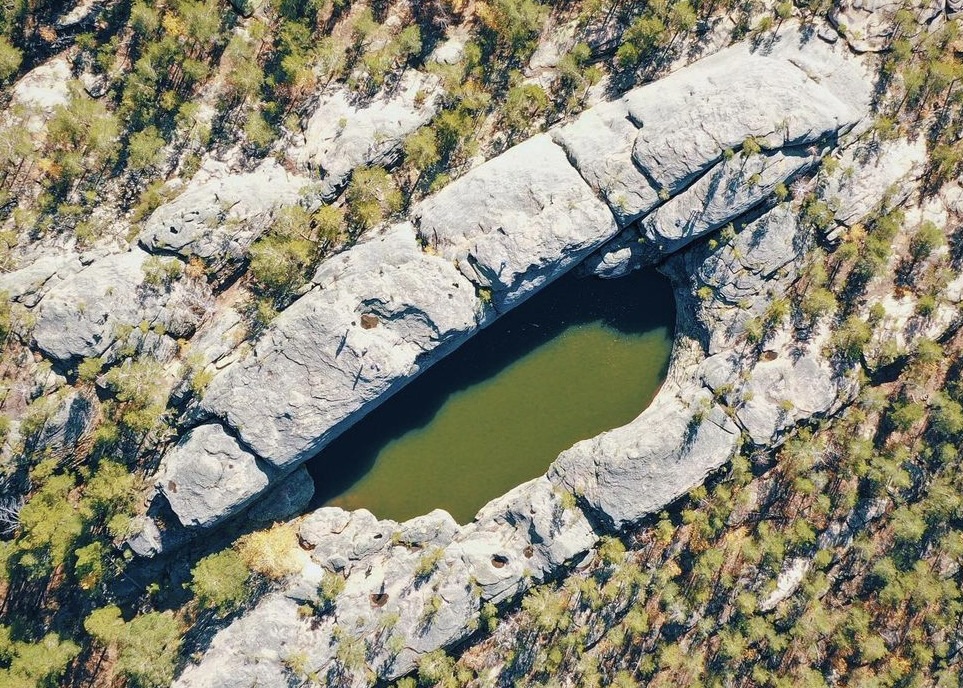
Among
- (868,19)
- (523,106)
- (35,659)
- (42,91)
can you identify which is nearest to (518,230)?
(523,106)

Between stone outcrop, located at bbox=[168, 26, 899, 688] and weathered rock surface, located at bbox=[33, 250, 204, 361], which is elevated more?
weathered rock surface, located at bbox=[33, 250, 204, 361]

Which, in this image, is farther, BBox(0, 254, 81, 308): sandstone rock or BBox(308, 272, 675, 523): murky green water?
BBox(308, 272, 675, 523): murky green water

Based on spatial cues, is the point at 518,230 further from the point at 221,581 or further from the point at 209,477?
the point at 221,581

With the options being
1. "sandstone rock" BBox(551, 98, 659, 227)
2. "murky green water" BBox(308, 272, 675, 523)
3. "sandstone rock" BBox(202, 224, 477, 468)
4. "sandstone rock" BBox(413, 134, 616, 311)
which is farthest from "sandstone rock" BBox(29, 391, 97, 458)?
"sandstone rock" BBox(551, 98, 659, 227)

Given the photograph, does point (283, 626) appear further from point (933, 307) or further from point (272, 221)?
point (933, 307)

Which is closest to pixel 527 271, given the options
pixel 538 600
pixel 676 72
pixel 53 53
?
pixel 676 72

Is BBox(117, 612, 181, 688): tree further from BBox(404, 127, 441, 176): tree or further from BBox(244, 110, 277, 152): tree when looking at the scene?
BBox(404, 127, 441, 176): tree

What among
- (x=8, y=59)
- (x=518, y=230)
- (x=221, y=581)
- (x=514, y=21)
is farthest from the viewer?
(x=514, y=21)
